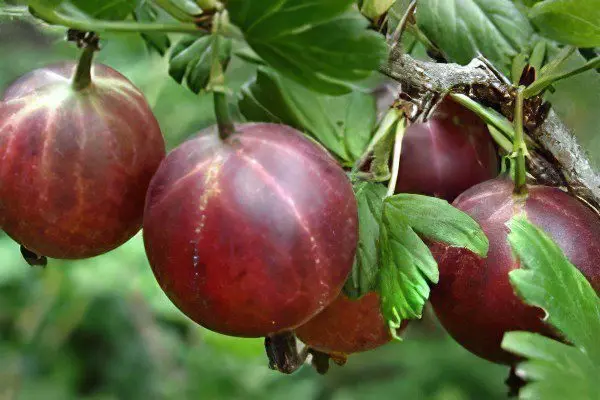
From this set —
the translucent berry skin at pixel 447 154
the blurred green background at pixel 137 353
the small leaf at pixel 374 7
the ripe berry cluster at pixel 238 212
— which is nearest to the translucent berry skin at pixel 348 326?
the ripe berry cluster at pixel 238 212

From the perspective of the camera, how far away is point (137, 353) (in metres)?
2.13

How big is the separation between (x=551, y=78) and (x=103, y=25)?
328 millimetres

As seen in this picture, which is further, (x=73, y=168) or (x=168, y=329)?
(x=168, y=329)

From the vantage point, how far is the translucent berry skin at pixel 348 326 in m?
0.65

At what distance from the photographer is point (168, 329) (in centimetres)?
211

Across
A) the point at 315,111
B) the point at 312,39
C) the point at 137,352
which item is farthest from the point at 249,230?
the point at 137,352

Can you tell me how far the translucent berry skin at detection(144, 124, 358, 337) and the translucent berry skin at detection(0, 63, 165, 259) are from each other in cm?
6

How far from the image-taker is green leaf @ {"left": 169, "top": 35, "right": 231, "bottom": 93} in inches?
23.8

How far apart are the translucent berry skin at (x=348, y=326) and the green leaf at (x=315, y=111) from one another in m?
0.12

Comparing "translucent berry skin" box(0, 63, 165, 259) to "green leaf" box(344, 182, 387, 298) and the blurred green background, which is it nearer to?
"green leaf" box(344, 182, 387, 298)

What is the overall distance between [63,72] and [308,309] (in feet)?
0.82

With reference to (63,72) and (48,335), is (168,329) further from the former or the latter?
(63,72)

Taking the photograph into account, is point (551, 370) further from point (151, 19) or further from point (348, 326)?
point (151, 19)

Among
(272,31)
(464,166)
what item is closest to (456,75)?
(464,166)
